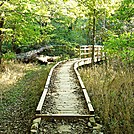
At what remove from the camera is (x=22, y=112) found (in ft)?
21.0

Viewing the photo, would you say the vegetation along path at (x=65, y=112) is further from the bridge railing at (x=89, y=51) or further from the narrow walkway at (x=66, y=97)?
the bridge railing at (x=89, y=51)

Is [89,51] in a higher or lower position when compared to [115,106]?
higher

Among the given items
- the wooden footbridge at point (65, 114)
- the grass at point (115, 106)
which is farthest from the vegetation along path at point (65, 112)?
the grass at point (115, 106)

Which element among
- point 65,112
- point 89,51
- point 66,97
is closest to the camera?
point 65,112

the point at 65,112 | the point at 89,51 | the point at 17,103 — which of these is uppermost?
the point at 89,51

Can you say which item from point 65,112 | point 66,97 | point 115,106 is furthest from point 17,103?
point 115,106

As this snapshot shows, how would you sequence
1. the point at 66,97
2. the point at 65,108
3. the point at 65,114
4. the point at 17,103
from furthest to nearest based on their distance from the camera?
1. the point at 17,103
2. the point at 66,97
3. the point at 65,108
4. the point at 65,114

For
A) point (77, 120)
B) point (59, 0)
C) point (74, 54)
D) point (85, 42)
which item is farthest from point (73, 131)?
point (85, 42)

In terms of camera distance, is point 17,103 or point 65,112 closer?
point 65,112

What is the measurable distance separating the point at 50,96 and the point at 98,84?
2.01m

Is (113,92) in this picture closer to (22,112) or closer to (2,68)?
(22,112)

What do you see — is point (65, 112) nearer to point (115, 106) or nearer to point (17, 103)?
point (115, 106)

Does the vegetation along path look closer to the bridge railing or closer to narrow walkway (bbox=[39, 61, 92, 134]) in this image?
narrow walkway (bbox=[39, 61, 92, 134])

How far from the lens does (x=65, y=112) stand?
219 inches
